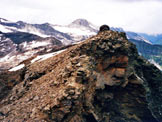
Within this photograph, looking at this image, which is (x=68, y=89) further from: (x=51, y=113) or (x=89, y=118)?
(x=89, y=118)

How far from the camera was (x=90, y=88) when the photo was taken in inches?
1287

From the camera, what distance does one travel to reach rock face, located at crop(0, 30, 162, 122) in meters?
26.7

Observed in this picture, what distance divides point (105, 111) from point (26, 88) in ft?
74.9

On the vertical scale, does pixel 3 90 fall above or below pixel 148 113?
above

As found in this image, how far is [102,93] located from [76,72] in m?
14.8

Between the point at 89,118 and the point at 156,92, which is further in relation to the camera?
the point at 156,92

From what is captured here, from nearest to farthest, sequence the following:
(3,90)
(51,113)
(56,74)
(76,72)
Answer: (51,113), (76,72), (56,74), (3,90)

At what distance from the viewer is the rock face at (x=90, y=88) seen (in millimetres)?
26688

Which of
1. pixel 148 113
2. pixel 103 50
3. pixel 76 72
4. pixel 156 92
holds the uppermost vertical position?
pixel 103 50

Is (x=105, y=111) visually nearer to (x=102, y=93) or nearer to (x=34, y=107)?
(x=102, y=93)

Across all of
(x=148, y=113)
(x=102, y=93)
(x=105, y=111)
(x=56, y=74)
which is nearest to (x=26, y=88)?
(x=56, y=74)

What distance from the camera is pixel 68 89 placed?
27266 millimetres

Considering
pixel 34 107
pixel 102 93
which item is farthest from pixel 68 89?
pixel 102 93

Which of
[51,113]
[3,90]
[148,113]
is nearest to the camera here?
[51,113]
